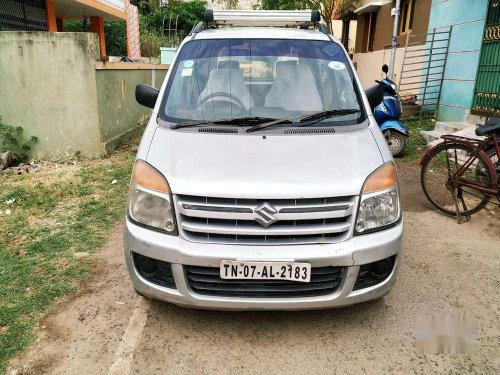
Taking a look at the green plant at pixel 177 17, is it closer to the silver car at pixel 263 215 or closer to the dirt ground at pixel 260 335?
the silver car at pixel 263 215

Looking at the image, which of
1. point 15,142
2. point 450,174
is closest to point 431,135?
point 450,174

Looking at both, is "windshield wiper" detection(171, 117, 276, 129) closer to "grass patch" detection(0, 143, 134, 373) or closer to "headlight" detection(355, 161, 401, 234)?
"headlight" detection(355, 161, 401, 234)

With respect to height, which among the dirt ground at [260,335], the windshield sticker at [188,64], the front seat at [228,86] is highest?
the windshield sticker at [188,64]

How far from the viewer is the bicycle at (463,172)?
4316 mm

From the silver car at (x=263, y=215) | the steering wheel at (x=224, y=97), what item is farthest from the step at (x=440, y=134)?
the steering wheel at (x=224, y=97)

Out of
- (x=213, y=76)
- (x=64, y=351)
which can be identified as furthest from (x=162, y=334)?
(x=213, y=76)

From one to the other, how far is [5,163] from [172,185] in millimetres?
5244

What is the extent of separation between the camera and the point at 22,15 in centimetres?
1121

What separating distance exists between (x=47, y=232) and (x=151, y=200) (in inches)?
91.2

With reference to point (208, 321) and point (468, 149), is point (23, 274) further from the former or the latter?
point (468, 149)

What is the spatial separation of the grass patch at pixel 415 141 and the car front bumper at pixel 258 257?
17.5ft

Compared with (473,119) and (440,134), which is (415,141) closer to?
(440,134)

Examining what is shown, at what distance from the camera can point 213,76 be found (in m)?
3.45

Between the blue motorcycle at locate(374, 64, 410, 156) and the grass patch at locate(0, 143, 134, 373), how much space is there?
14.0 feet
